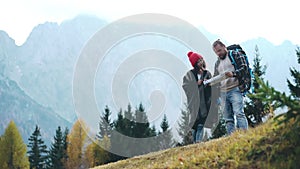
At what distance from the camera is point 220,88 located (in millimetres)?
9531

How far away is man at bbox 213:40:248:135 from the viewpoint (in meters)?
9.07

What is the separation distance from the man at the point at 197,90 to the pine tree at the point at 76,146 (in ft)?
137

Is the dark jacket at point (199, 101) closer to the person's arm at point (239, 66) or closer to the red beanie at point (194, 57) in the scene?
the red beanie at point (194, 57)

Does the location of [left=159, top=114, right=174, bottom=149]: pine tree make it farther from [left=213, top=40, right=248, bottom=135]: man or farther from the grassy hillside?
the grassy hillside

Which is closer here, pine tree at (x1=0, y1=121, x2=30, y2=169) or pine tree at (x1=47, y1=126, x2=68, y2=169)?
pine tree at (x1=0, y1=121, x2=30, y2=169)

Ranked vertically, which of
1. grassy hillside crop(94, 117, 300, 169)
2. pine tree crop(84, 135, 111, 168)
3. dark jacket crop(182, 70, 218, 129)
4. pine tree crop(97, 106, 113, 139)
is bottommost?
grassy hillside crop(94, 117, 300, 169)

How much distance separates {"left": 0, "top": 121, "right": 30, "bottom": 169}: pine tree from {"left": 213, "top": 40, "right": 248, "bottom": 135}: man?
134 ft

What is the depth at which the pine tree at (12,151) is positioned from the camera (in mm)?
46219

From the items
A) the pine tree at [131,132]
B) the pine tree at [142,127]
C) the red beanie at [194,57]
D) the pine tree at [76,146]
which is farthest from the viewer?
the pine tree at [76,146]

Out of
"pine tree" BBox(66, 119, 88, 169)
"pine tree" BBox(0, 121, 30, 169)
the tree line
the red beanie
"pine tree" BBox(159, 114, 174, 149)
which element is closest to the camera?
the red beanie

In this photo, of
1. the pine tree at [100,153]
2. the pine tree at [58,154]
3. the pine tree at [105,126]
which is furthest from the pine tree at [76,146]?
the pine tree at [100,153]

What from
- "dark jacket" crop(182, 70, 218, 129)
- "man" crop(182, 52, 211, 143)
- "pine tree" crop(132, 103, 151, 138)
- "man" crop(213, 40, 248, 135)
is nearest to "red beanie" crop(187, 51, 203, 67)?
"man" crop(182, 52, 211, 143)

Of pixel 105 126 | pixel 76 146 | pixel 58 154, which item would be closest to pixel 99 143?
pixel 105 126

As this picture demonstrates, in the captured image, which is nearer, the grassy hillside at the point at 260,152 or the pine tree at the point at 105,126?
the grassy hillside at the point at 260,152
